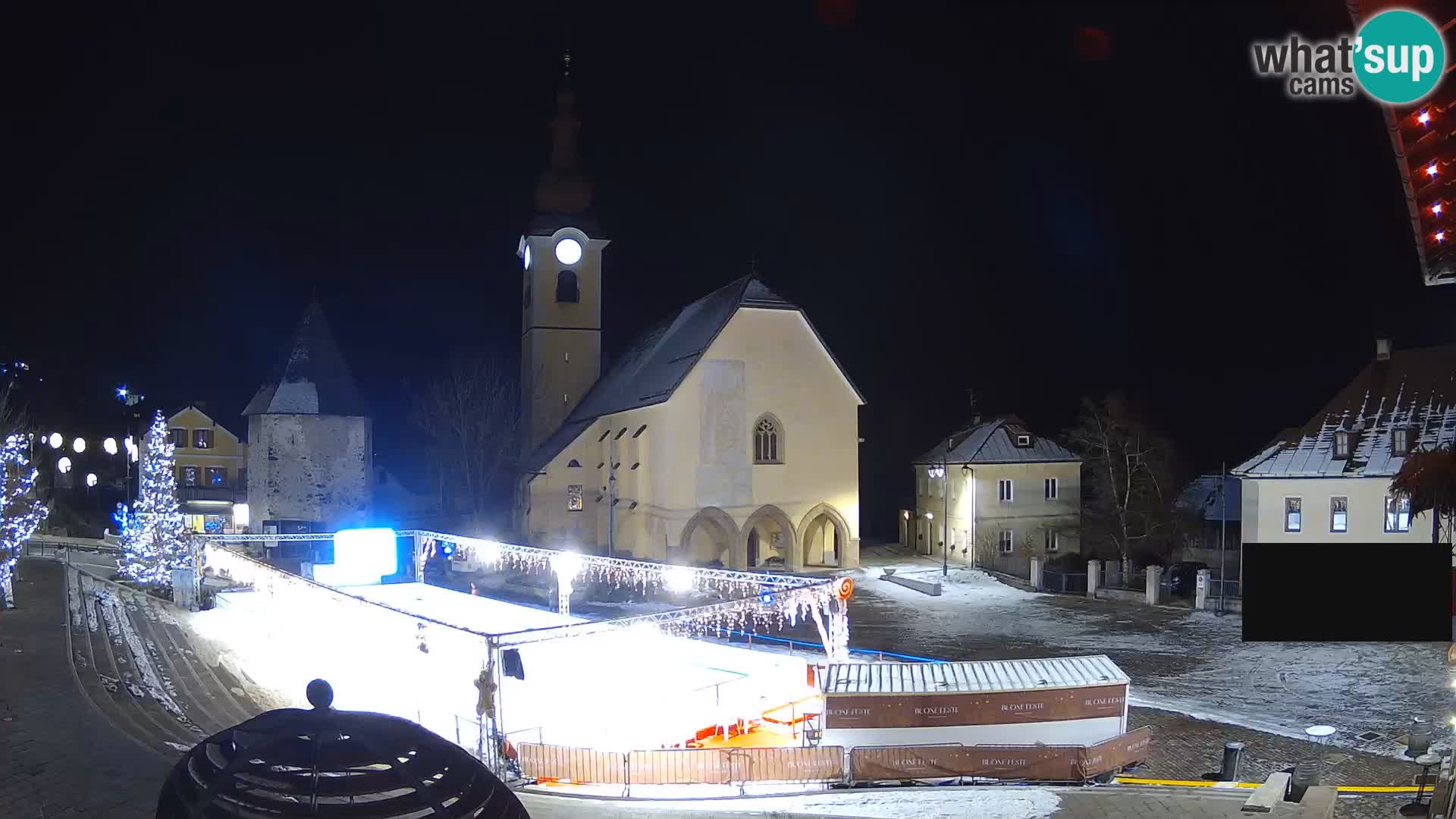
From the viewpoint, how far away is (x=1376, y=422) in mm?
32062

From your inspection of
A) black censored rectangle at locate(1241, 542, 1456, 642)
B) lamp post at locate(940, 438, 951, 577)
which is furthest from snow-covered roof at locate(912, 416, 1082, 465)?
black censored rectangle at locate(1241, 542, 1456, 642)

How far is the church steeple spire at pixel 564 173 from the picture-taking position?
150 ft

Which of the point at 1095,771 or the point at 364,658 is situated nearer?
the point at 1095,771

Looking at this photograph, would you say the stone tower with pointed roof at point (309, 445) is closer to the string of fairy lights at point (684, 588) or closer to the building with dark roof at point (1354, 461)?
the string of fairy lights at point (684, 588)

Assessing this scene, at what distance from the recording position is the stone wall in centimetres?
4319

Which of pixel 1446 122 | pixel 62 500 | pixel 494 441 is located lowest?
pixel 62 500

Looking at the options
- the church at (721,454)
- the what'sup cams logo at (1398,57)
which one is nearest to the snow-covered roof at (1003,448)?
the church at (721,454)

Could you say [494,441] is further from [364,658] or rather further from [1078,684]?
[1078,684]

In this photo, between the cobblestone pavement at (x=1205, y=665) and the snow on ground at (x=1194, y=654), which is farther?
the snow on ground at (x=1194, y=654)

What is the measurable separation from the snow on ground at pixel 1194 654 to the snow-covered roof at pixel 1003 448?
1050cm

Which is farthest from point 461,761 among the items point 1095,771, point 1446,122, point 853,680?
point 1095,771

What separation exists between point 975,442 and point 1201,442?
997 inches

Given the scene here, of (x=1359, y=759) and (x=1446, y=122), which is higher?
(x=1446, y=122)

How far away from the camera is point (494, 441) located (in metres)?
52.9
